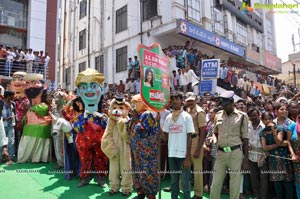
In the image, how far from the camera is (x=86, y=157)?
16.7 ft

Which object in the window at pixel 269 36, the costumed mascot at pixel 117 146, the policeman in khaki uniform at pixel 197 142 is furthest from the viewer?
the window at pixel 269 36

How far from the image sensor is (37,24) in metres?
15.3

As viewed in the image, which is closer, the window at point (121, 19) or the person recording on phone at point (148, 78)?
the person recording on phone at point (148, 78)

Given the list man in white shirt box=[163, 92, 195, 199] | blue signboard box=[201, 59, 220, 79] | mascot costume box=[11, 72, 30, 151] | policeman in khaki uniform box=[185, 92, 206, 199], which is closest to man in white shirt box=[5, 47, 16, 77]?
mascot costume box=[11, 72, 30, 151]

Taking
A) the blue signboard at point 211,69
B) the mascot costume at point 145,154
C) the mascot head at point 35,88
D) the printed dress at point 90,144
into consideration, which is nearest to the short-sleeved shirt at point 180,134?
the mascot costume at point 145,154

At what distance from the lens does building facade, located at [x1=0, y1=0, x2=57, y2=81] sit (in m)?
15.1

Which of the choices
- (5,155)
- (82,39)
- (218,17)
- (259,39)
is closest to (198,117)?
(5,155)

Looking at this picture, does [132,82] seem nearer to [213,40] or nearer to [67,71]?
[213,40]

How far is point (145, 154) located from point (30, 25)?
13549mm

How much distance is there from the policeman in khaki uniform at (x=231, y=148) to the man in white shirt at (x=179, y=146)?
0.39m

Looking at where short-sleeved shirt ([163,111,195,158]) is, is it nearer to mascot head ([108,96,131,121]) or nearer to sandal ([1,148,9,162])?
mascot head ([108,96,131,121])

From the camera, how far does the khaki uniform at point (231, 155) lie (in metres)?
3.73

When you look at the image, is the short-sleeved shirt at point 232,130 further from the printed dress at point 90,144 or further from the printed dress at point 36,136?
the printed dress at point 36,136

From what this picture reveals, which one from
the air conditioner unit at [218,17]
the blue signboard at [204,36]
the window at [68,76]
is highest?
the air conditioner unit at [218,17]
